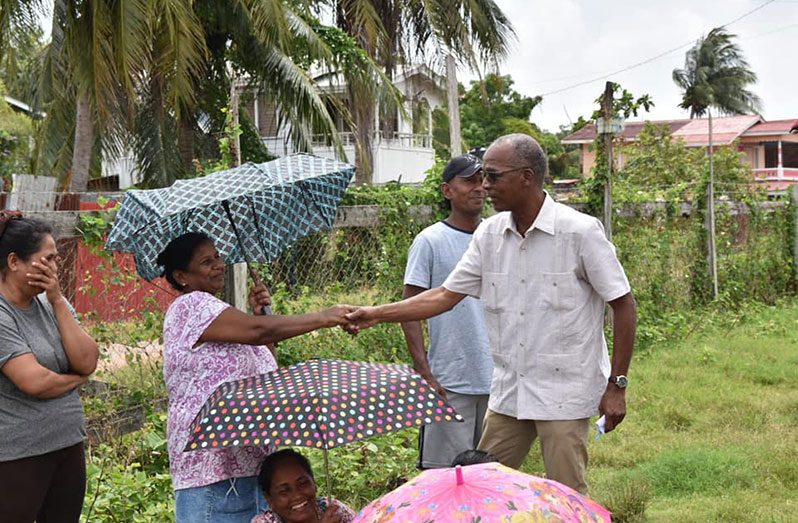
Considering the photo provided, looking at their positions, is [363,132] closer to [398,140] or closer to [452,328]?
[398,140]

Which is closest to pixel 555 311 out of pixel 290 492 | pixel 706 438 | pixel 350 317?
pixel 350 317

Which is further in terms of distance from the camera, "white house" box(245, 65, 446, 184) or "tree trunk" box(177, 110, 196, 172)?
"white house" box(245, 65, 446, 184)

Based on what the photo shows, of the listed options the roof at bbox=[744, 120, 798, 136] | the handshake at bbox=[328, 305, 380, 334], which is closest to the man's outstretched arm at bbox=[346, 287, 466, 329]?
the handshake at bbox=[328, 305, 380, 334]

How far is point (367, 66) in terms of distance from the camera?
20812 millimetres

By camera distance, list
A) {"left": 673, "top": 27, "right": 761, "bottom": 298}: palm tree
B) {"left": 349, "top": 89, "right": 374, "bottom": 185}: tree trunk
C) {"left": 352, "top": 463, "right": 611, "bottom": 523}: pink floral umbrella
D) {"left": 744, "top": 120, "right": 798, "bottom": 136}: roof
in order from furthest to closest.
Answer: {"left": 673, "top": 27, "right": 761, "bottom": 298}: palm tree → {"left": 744, "top": 120, "right": 798, "bottom": 136}: roof → {"left": 349, "top": 89, "right": 374, "bottom": 185}: tree trunk → {"left": 352, "top": 463, "right": 611, "bottom": 523}: pink floral umbrella

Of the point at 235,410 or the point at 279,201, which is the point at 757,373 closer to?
the point at 279,201

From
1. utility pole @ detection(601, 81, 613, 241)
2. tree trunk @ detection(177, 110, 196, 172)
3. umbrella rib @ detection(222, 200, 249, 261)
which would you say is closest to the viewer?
umbrella rib @ detection(222, 200, 249, 261)

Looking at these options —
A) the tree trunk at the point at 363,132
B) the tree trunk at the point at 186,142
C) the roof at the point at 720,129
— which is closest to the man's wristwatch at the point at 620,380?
the tree trunk at the point at 186,142

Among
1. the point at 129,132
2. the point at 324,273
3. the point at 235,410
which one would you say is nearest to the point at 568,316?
the point at 235,410

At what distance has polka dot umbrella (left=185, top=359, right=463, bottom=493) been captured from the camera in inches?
116

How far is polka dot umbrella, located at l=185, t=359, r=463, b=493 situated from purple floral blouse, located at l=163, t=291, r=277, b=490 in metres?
0.13

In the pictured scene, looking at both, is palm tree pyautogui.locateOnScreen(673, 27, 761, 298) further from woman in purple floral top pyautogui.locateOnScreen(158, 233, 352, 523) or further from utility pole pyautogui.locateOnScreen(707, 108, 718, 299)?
woman in purple floral top pyautogui.locateOnScreen(158, 233, 352, 523)

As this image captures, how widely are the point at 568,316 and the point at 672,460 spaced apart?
287 cm

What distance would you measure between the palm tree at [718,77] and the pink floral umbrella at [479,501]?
193ft
